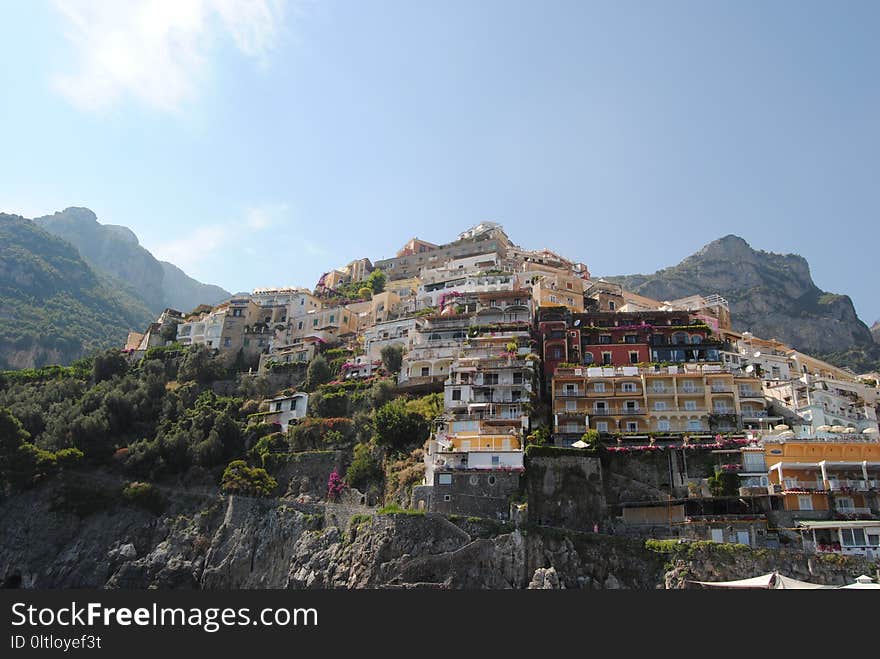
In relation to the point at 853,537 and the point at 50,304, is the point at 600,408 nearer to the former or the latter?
the point at 853,537

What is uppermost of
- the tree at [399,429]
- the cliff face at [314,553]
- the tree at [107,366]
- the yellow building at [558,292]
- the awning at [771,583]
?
the yellow building at [558,292]

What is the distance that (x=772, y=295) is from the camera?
137 metres

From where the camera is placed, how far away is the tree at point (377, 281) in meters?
103

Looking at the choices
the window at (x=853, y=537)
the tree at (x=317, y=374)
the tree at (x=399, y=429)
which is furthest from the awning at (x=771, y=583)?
the tree at (x=317, y=374)

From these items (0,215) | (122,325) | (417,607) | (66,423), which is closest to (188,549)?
(66,423)

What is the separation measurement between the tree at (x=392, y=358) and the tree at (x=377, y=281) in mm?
29571

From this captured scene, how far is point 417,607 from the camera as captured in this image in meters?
24.7

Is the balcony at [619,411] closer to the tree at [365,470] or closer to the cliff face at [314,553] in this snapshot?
the cliff face at [314,553]

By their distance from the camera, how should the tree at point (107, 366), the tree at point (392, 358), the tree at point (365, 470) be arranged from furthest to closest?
the tree at point (107, 366), the tree at point (392, 358), the tree at point (365, 470)

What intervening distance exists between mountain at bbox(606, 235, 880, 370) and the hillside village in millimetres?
48968

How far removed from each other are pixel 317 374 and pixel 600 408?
2861 centimetres

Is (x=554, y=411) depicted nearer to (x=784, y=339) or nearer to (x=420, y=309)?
(x=420, y=309)

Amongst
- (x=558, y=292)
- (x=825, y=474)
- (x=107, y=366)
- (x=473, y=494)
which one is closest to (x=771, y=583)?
(x=825, y=474)

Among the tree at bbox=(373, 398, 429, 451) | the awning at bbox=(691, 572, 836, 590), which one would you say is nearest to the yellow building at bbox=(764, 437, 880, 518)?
the awning at bbox=(691, 572, 836, 590)
